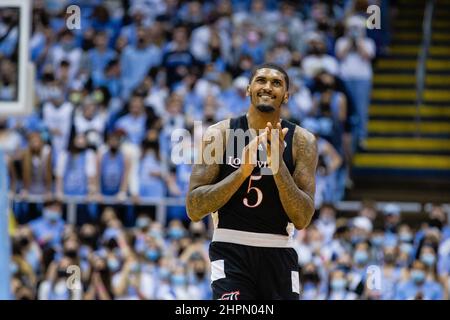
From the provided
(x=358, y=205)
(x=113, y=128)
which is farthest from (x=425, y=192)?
(x=113, y=128)

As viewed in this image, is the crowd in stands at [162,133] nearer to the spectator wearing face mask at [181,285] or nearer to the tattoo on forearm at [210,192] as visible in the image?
the spectator wearing face mask at [181,285]

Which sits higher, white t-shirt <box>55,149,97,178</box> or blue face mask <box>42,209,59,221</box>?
white t-shirt <box>55,149,97,178</box>

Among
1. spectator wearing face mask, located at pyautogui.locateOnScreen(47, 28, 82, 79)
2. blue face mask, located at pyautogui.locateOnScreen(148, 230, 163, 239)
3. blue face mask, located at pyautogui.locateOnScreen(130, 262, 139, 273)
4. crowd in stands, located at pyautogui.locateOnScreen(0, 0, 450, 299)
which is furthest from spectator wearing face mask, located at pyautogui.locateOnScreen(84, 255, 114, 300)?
spectator wearing face mask, located at pyautogui.locateOnScreen(47, 28, 82, 79)

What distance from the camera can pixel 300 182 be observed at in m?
7.56

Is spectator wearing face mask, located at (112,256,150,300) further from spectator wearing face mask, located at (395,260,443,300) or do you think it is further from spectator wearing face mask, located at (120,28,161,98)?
spectator wearing face mask, located at (120,28,161,98)

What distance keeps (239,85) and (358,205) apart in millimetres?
2624

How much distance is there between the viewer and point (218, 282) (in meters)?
7.40

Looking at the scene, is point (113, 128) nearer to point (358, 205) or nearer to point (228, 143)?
point (358, 205)

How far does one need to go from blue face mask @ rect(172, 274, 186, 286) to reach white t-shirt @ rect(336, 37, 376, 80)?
210 inches

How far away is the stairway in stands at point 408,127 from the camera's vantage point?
18297 mm

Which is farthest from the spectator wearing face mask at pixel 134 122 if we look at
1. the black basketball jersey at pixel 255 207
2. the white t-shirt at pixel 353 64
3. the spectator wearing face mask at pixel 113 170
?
the black basketball jersey at pixel 255 207

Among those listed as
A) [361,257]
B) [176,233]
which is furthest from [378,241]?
[176,233]

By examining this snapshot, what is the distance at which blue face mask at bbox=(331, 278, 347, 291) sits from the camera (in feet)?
44.8

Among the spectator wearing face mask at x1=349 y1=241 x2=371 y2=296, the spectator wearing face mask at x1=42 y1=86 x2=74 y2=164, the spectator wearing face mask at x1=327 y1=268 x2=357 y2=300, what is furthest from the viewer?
the spectator wearing face mask at x1=42 y1=86 x2=74 y2=164
